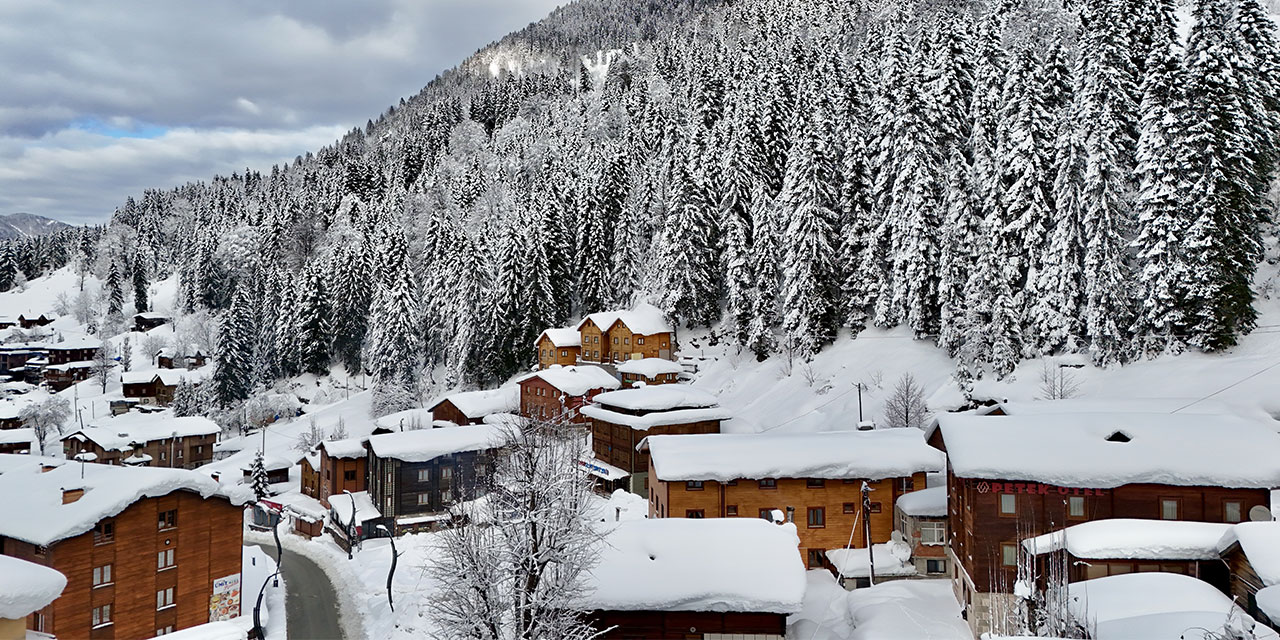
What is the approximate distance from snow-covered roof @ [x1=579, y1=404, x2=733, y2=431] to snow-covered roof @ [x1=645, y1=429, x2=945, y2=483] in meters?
12.6

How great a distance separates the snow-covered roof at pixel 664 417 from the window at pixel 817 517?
55.5ft

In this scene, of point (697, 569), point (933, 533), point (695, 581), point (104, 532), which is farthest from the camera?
point (104, 532)

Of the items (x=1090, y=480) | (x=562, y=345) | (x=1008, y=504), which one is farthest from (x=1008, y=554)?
(x=562, y=345)

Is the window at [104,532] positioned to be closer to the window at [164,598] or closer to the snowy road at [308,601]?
the window at [164,598]

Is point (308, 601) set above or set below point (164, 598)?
below

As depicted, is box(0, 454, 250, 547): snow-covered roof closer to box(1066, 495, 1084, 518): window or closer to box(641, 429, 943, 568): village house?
box(641, 429, 943, 568): village house

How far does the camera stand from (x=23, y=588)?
1769cm

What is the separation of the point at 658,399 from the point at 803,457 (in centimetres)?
1894

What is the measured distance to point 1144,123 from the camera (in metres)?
42.9

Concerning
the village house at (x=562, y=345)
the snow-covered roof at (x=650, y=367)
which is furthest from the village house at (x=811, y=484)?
the village house at (x=562, y=345)

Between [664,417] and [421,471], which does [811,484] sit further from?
[421,471]

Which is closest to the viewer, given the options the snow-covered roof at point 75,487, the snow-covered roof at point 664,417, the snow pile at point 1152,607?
the snow pile at point 1152,607

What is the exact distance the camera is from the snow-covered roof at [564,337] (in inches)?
3081

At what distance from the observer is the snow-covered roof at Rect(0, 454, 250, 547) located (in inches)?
1251
